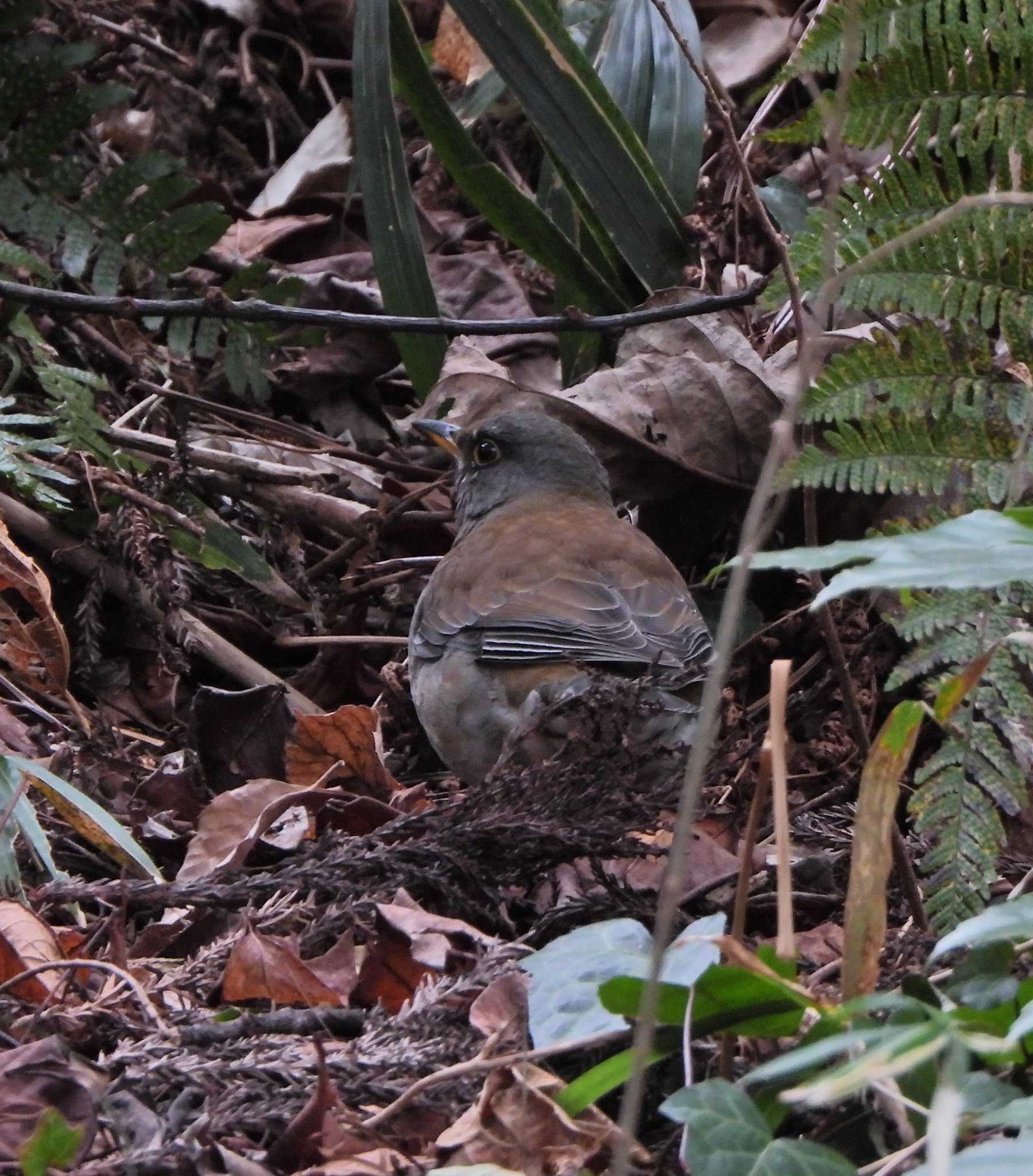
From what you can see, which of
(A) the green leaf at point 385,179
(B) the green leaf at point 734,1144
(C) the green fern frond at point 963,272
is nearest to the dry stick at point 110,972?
(B) the green leaf at point 734,1144

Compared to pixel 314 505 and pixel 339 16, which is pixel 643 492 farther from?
pixel 339 16

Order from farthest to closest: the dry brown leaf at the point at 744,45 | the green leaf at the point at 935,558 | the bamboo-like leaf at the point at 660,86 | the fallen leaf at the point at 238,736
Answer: the dry brown leaf at the point at 744,45
the bamboo-like leaf at the point at 660,86
the fallen leaf at the point at 238,736
the green leaf at the point at 935,558

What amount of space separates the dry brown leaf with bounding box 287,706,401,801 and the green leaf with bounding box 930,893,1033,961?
2.39 metres

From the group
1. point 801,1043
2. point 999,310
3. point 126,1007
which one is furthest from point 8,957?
point 999,310

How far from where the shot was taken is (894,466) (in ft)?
10.4

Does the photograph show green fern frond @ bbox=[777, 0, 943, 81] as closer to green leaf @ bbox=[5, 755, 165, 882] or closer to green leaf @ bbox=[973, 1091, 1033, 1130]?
green leaf @ bbox=[5, 755, 165, 882]

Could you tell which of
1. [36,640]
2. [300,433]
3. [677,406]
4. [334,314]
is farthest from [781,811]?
[300,433]

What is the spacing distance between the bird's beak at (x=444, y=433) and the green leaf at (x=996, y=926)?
12.8ft

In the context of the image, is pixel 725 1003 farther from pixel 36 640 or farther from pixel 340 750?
pixel 36 640

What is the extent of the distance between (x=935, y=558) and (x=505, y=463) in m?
3.91

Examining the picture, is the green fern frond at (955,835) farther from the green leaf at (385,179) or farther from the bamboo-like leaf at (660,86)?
the bamboo-like leaf at (660,86)

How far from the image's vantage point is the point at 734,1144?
181 centimetres

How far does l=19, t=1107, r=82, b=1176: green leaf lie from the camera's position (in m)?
2.00

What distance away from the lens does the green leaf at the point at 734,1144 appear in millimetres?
1787
